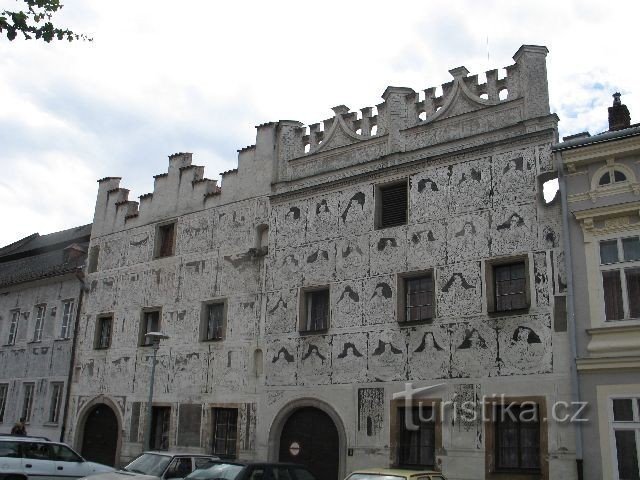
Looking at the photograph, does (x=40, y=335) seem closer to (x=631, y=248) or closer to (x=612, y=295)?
(x=612, y=295)

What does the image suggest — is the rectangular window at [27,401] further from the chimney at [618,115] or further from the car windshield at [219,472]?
the chimney at [618,115]

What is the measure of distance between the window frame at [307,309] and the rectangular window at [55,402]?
11.9m

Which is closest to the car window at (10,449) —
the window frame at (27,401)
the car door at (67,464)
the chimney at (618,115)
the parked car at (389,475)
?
the car door at (67,464)

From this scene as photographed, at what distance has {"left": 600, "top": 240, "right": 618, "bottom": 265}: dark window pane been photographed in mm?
15539

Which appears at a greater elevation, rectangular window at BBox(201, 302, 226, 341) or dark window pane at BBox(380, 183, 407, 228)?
dark window pane at BBox(380, 183, 407, 228)

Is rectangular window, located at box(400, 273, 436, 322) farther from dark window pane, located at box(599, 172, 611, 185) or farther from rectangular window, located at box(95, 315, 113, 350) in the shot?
rectangular window, located at box(95, 315, 113, 350)

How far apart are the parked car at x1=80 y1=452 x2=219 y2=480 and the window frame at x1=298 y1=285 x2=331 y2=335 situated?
515 centimetres

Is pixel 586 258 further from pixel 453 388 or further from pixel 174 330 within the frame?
pixel 174 330

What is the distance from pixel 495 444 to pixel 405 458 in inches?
98.3

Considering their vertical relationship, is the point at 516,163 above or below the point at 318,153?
below

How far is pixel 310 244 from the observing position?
2092cm

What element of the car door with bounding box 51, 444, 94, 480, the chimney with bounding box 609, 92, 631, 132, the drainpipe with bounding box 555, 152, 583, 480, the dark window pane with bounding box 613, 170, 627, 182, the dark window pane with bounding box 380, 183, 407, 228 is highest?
the chimney with bounding box 609, 92, 631, 132

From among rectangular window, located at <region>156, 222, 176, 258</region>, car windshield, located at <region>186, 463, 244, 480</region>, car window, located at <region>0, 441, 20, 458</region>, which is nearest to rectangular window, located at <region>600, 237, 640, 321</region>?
car windshield, located at <region>186, 463, 244, 480</region>

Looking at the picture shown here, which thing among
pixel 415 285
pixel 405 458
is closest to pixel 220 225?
pixel 415 285
